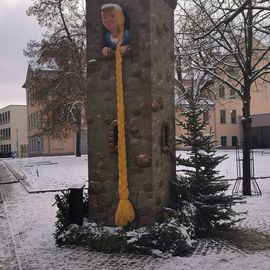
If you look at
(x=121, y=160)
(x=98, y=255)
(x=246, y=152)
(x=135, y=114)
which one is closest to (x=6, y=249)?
(x=98, y=255)

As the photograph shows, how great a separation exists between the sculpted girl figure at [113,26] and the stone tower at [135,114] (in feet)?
0.45

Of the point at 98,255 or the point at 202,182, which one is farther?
the point at 202,182

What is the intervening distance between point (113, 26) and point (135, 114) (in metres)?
1.77

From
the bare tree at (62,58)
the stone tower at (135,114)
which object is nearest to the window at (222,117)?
the bare tree at (62,58)

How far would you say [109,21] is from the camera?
343 inches

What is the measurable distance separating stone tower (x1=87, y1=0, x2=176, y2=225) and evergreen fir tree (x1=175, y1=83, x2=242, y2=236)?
18.4 inches

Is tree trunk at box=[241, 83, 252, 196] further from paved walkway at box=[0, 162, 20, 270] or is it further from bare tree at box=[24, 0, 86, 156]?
bare tree at box=[24, 0, 86, 156]

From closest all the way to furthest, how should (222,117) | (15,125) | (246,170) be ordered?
(246,170) → (222,117) → (15,125)

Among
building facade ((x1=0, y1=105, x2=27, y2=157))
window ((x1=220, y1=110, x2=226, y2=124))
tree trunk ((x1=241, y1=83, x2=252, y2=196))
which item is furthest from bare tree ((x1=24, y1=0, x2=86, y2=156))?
building facade ((x1=0, y1=105, x2=27, y2=157))

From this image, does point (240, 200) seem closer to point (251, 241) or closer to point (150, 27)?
point (251, 241)

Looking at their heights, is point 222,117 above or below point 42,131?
above

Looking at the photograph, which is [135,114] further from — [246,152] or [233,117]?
[233,117]

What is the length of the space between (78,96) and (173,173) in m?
24.7

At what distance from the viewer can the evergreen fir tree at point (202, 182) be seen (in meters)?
9.12
